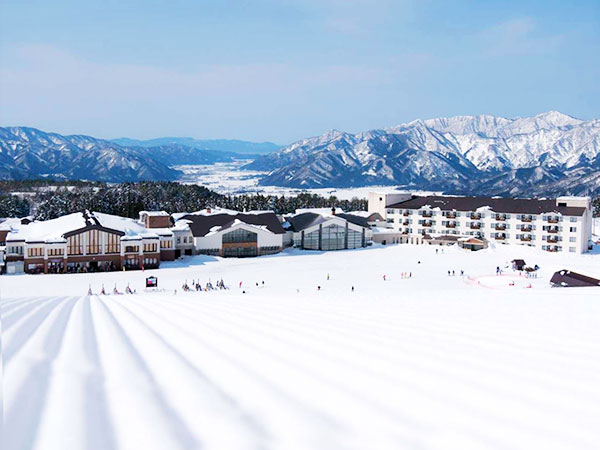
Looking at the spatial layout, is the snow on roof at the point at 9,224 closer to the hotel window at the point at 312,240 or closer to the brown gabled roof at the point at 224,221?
the brown gabled roof at the point at 224,221

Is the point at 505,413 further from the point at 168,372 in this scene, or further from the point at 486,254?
the point at 486,254

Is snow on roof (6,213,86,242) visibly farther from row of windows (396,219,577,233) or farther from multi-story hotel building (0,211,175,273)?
row of windows (396,219,577,233)

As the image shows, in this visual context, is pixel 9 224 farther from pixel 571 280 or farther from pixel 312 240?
pixel 571 280

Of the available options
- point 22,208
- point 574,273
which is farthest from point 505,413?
point 22,208

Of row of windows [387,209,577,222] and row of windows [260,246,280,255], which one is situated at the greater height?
row of windows [387,209,577,222]

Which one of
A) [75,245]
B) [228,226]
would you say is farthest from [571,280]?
[75,245]

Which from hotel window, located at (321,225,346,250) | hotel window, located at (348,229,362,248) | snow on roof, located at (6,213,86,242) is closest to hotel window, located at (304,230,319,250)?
hotel window, located at (321,225,346,250)

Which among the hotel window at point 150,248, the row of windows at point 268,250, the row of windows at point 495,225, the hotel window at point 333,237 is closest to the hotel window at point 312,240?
the hotel window at point 333,237
